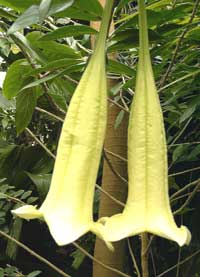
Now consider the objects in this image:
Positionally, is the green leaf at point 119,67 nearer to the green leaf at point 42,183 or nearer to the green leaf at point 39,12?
the green leaf at point 39,12

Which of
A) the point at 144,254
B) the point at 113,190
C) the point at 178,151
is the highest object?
the point at 178,151

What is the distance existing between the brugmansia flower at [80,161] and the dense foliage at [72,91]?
0.32ft

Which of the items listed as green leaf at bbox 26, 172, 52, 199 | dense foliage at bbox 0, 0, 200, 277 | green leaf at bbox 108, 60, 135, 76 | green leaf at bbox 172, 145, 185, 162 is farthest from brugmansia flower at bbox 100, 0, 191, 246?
green leaf at bbox 26, 172, 52, 199

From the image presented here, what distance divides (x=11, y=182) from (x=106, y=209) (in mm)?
815

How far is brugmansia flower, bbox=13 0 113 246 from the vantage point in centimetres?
47

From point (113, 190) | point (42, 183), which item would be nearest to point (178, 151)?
point (113, 190)

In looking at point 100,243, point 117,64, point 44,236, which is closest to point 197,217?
point 100,243

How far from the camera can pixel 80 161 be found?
1.64ft

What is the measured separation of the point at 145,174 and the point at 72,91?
1.66ft

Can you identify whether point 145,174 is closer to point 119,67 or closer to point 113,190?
point 119,67

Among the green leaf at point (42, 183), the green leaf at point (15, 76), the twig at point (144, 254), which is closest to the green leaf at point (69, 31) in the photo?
the green leaf at point (15, 76)

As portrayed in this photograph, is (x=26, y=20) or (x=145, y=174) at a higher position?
(x=26, y=20)

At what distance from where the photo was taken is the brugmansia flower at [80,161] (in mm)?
472

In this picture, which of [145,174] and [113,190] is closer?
[145,174]
